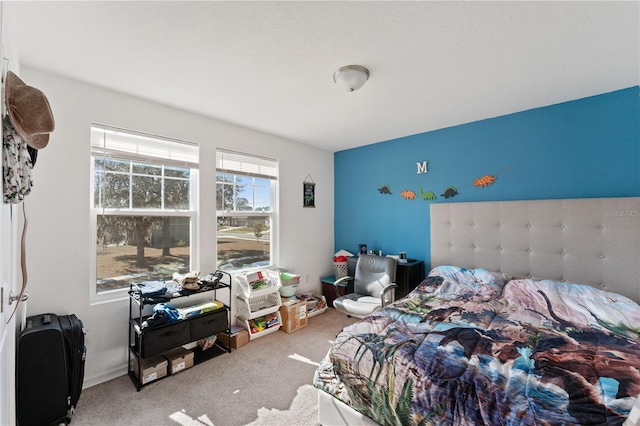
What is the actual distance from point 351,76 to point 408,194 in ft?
7.03

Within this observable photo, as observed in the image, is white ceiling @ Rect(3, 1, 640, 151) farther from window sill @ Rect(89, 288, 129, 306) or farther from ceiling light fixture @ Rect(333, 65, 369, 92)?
window sill @ Rect(89, 288, 129, 306)

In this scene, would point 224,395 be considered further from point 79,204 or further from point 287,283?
point 79,204

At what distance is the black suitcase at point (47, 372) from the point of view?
1728 mm

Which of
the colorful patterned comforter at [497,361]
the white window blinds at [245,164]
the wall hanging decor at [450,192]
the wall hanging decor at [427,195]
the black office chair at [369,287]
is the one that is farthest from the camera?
the wall hanging decor at [427,195]

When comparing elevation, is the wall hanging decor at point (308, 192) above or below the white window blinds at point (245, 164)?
below

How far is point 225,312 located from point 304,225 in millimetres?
1796

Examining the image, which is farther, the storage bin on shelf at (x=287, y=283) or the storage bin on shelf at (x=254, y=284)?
the storage bin on shelf at (x=287, y=283)

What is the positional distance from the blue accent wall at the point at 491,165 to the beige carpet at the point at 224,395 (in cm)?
208

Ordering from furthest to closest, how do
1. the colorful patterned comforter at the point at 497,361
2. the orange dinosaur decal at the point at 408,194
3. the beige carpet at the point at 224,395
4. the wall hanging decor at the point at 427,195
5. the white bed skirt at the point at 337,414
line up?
1. the orange dinosaur decal at the point at 408,194
2. the wall hanging decor at the point at 427,195
3. the beige carpet at the point at 224,395
4. the white bed skirt at the point at 337,414
5. the colorful patterned comforter at the point at 497,361

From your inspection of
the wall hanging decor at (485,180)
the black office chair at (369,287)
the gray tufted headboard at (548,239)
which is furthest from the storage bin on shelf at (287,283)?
the wall hanging decor at (485,180)

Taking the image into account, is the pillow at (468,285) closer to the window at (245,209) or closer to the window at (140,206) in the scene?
the window at (245,209)

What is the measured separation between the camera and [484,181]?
316 cm

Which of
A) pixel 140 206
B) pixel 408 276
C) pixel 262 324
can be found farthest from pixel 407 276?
pixel 140 206

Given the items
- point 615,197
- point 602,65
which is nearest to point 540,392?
point 615,197
